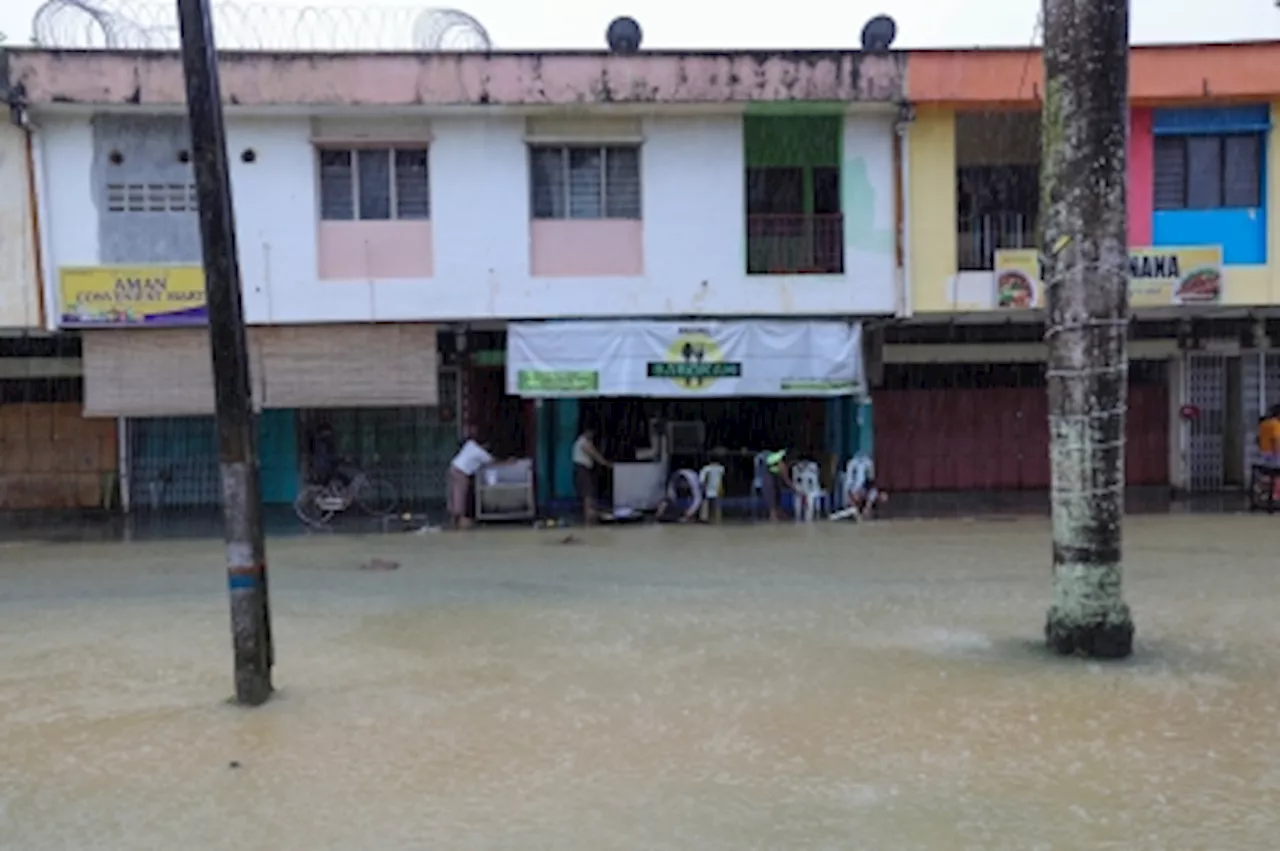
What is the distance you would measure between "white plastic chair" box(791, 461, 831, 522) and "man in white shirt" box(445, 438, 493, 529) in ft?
13.7

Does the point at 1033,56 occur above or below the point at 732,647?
above

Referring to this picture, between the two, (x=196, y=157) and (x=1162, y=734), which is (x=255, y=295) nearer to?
(x=196, y=157)

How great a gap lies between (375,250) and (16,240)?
4462 millimetres

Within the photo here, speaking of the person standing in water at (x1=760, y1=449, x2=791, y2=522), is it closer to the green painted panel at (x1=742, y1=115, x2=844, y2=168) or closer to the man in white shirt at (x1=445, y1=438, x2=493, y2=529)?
the man in white shirt at (x1=445, y1=438, x2=493, y2=529)

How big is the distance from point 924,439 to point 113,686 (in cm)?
1298

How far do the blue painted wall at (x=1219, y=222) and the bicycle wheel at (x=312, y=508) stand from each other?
38.7 feet

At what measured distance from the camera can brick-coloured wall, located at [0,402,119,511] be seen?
15.9 metres

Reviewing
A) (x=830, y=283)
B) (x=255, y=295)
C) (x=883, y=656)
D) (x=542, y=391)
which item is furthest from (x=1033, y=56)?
(x=255, y=295)

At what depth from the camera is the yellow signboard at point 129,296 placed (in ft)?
43.0

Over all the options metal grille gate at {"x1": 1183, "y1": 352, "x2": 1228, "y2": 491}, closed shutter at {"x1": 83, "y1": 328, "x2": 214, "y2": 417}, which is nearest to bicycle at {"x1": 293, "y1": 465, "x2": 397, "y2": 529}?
closed shutter at {"x1": 83, "y1": 328, "x2": 214, "y2": 417}

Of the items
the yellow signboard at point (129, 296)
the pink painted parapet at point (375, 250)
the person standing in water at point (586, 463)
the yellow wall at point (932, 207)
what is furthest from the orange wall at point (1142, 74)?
the yellow signboard at point (129, 296)

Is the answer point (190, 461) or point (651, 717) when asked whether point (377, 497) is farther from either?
point (651, 717)

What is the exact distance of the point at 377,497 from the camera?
15.5 m

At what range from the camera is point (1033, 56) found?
517 inches
